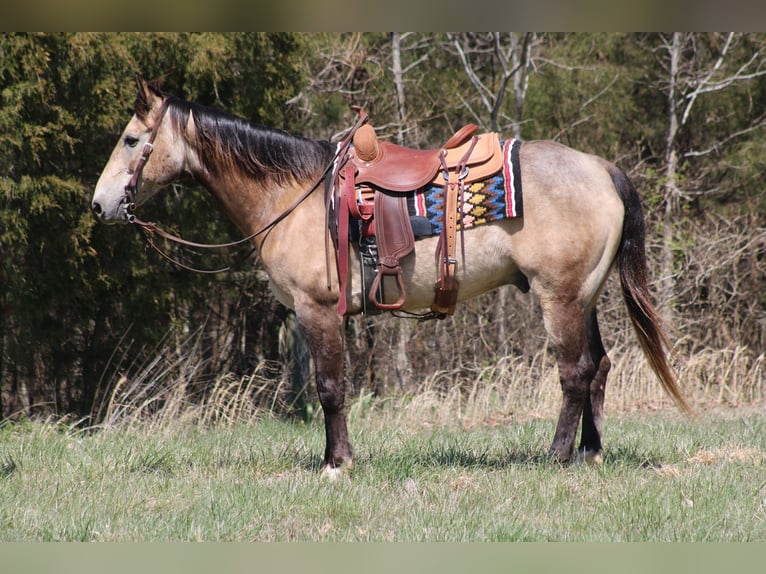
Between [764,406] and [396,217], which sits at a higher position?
[396,217]

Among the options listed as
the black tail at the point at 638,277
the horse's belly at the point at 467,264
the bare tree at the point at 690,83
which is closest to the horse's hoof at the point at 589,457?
the black tail at the point at 638,277

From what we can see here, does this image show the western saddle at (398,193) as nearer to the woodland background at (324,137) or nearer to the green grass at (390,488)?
the green grass at (390,488)

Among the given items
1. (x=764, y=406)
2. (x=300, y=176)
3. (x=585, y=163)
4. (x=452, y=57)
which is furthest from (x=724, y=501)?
(x=452, y=57)

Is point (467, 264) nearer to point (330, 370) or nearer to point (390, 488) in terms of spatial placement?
point (330, 370)

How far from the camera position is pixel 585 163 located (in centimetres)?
473

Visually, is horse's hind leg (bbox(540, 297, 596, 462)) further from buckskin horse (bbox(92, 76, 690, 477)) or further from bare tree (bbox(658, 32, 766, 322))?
bare tree (bbox(658, 32, 766, 322))

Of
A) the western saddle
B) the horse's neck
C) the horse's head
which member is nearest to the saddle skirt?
the western saddle

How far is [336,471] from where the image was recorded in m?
4.67

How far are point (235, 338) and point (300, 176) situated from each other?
5.31 meters

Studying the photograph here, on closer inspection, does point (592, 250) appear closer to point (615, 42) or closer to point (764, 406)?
point (764, 406)

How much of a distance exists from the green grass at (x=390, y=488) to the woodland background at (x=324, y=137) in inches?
94.2

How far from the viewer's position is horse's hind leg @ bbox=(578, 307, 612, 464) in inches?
196

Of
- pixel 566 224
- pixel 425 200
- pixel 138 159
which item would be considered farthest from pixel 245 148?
pixel 566 224

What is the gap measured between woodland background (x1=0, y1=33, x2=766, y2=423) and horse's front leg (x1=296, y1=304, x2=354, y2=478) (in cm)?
275
